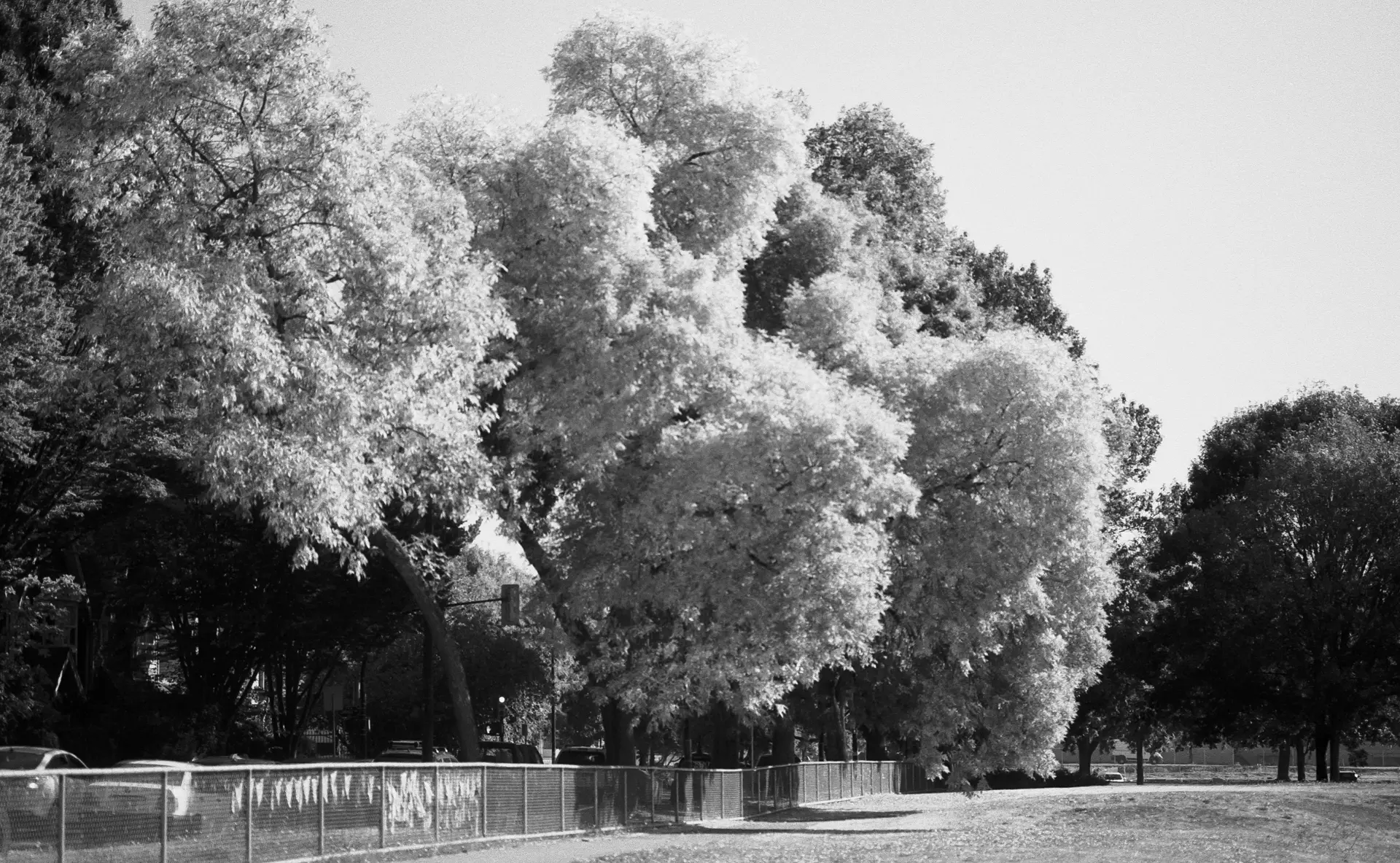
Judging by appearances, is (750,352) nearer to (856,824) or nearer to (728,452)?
(728,452)

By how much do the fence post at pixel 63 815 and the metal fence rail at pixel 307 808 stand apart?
16 mm

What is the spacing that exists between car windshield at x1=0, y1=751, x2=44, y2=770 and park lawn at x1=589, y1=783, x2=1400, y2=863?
8975 millimetres

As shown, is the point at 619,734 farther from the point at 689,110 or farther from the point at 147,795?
the point at 147,795

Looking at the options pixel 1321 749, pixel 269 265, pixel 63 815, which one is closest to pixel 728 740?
pixel 269 265

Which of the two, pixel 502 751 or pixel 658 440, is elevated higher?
pixel 658 440

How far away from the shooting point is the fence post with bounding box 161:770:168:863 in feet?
59.1

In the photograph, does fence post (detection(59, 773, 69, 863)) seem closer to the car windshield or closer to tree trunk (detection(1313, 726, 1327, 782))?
the car windshield

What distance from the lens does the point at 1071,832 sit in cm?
3278

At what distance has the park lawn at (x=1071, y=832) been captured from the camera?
81.8ft

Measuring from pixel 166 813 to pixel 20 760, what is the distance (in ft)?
25.7

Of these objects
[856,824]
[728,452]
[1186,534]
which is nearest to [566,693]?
[1186,534]

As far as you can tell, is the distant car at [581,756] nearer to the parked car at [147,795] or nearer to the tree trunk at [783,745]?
the tree trunk at [783,745]

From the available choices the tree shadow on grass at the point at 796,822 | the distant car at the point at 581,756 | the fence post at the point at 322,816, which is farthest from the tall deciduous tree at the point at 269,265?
the distant car at the point at 581,756

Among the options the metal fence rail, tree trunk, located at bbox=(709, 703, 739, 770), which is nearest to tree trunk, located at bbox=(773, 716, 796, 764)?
tree trunk, located at bbox=(709, 703, 739, 770)
